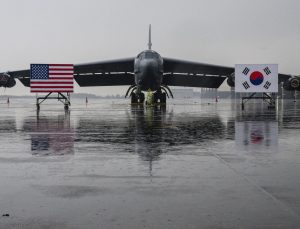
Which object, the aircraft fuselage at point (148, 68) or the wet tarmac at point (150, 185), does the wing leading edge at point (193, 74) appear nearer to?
the aircraft fuselage at point (148, 68)

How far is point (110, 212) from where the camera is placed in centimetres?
392

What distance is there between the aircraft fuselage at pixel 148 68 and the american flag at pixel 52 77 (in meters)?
6.27

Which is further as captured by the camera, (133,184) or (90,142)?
(90,142)

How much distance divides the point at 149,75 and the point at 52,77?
314 inches

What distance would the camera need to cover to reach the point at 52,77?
29.5m

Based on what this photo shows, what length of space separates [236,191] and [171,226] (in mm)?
1439

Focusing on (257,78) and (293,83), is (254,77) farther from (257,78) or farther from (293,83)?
(293,83)

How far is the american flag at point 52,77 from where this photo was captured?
29.2 m

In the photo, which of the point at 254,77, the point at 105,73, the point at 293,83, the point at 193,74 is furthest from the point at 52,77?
the point at 293,83

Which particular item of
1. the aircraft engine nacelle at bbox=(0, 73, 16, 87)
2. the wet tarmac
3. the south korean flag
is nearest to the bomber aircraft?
the aircraft engine nacelle at bbox=(0, 73, 16, 87)

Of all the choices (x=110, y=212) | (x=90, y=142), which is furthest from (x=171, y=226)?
(x=90, y=142)

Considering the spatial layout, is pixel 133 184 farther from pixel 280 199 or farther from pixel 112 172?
pixel 280 199

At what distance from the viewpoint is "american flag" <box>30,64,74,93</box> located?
1149 inches

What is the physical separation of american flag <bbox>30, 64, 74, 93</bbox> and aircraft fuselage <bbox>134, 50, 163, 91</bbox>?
6266mm
